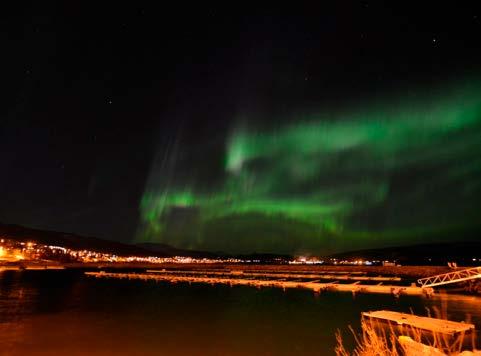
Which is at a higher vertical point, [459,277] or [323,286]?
[459,277]

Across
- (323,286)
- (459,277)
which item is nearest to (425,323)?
(459,277)

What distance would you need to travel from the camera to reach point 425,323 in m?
21.8

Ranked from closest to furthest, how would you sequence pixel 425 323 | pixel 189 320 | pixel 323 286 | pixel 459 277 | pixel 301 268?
1. pixel 425 323
2. pixel 189 320
3. pixel 459 277
4. pixel 323 286
5. pixel 301 268

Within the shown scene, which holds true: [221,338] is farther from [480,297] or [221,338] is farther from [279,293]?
[480,297]

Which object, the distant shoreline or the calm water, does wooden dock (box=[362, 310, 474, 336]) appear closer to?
the calm water

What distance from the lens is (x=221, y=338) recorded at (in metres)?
24.4

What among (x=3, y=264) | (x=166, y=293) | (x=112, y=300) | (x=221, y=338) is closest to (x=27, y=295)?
(x=112, y=300)

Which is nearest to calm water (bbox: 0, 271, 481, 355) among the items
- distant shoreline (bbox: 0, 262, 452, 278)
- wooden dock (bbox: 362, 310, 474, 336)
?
wooden dock (bbox: 362, 310, 474, 336)

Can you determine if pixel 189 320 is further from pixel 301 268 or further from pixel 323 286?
pixel 301 268

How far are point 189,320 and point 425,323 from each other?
1796 centimetres

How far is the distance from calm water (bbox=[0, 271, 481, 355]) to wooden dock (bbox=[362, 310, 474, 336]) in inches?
117

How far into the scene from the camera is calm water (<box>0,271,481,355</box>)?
21.9 metres

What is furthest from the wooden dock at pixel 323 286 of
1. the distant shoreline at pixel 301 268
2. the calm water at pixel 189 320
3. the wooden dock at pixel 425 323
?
the distant shoreline at pixel 301 268

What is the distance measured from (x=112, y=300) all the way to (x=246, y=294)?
16.2 m
